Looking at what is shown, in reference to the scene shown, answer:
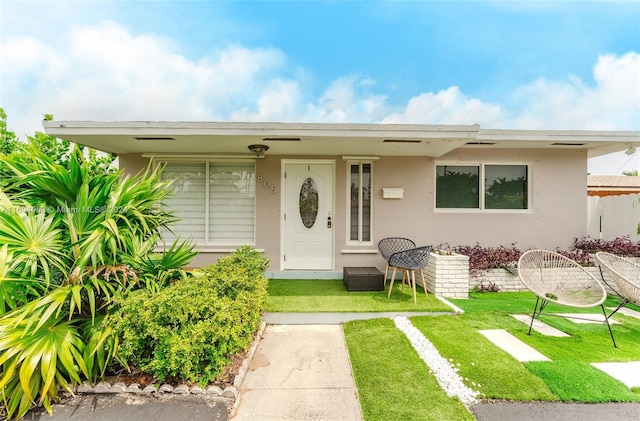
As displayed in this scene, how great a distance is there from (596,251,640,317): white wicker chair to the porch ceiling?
7.38 ft

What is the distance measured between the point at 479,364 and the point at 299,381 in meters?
1.70

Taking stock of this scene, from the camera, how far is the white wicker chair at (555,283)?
3416mm

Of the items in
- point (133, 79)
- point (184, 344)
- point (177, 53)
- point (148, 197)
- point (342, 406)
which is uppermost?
point (177, 53)

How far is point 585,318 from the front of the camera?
399 cm

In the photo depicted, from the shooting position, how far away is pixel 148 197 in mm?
3154

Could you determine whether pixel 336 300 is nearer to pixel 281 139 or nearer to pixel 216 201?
pixel 281 139

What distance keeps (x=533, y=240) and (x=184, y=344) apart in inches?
267

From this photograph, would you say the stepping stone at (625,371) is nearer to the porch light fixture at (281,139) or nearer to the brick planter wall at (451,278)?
the brick planter wall at (451,278)

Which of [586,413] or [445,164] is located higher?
[445,164]

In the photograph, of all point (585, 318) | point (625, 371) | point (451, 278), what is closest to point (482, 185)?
point (451, 278)

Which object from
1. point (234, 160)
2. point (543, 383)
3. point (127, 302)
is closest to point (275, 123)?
point (234, 160)

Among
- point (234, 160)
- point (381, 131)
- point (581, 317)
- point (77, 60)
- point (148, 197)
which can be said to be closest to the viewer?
point (148, 197)

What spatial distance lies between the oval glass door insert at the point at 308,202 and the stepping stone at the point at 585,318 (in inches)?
169

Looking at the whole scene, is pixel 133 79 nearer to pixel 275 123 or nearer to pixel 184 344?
pixel 275 123
